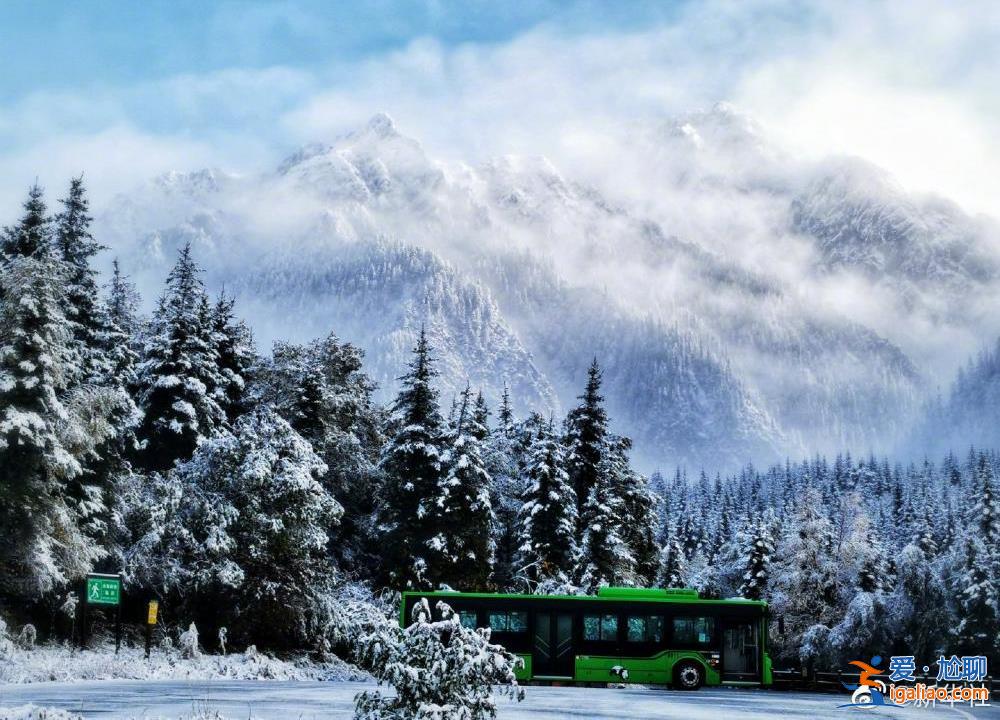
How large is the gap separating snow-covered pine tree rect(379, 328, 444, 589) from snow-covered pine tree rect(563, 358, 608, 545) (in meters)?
9.46

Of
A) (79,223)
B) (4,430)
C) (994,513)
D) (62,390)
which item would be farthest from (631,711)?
(994,513)

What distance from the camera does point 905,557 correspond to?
60.6 m

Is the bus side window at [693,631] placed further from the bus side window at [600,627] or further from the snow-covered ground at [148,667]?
the snow-covered ground at [148,667]

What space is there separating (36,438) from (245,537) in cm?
1088

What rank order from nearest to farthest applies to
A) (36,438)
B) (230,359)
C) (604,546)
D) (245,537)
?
(36,438) → (245,537) → (604,546) → (230,359)

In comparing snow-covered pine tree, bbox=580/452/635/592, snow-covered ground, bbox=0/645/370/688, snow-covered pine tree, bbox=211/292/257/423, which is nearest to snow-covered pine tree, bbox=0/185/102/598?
snow-covered ground, bbox=0/645/370/688

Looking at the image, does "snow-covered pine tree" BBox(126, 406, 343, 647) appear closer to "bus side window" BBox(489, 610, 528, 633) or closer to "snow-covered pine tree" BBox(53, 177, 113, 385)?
"snow-covered pine tree" BBox(53, 177, 113, 385)

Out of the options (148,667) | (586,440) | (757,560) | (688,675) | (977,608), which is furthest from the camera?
(757,560)

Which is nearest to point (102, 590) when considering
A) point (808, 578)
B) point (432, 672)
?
point (432, 672)

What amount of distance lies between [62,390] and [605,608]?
1884 cm

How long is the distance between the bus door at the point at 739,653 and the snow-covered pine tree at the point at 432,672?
74.3 feet

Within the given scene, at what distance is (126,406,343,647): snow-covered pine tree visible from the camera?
3547 centimetres

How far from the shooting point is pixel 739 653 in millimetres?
33031

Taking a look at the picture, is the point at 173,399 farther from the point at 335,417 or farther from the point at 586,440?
the point at 586,440
